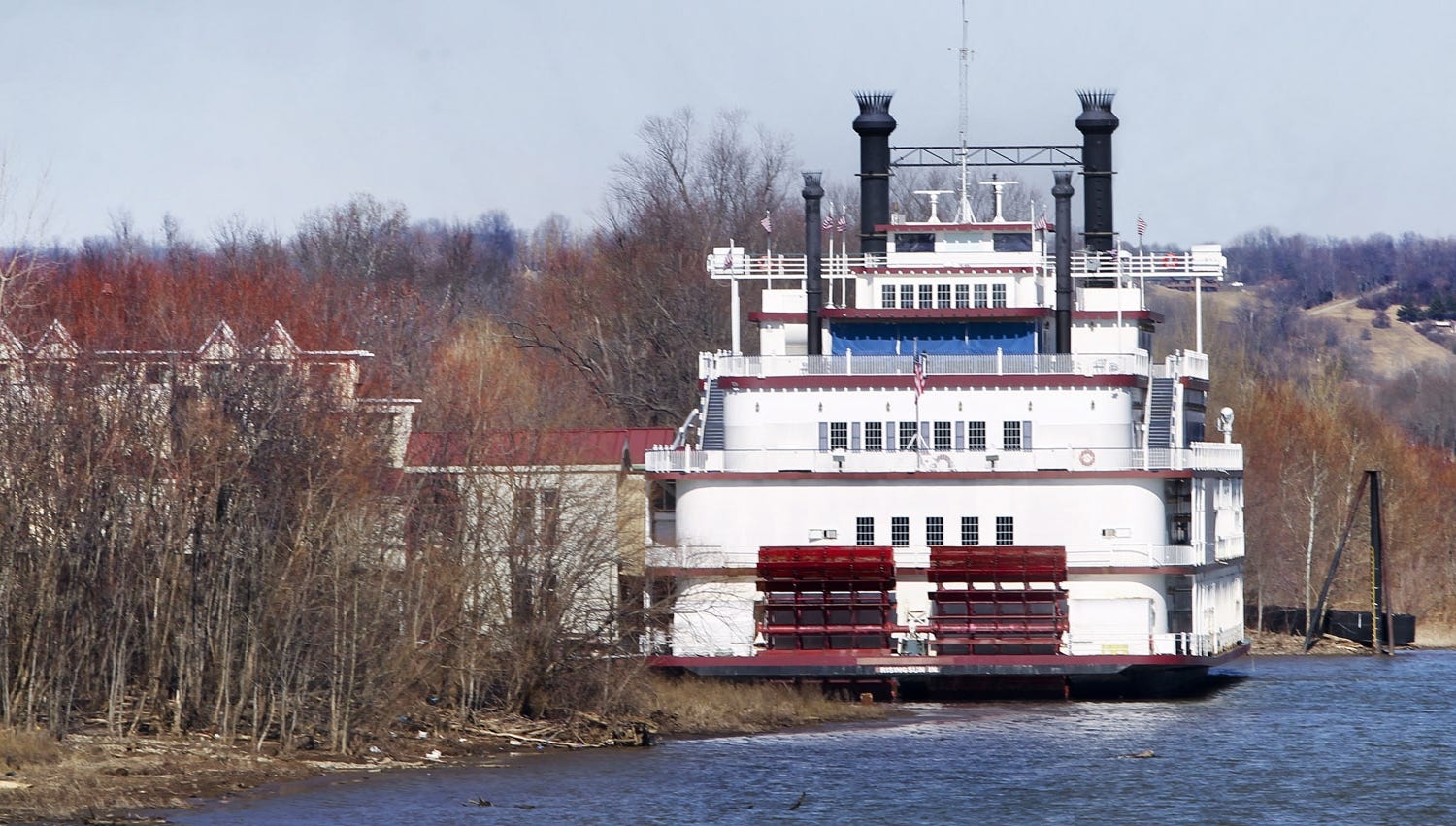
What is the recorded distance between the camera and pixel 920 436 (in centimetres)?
4475

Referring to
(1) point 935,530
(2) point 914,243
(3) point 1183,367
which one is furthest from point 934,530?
(2) point 914,243

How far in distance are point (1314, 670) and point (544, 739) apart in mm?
24521

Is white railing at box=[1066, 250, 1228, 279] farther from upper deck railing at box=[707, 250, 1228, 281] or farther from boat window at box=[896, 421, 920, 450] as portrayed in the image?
boat window at box=[896, 421, 920, 450]

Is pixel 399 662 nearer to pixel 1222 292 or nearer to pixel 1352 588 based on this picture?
pixel 1352 588

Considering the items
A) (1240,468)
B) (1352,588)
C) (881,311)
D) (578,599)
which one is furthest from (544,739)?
(1352,588)

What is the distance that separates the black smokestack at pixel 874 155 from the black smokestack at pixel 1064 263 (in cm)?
619

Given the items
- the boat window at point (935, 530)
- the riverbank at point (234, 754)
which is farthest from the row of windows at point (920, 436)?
the riverbank at point (234, 754)

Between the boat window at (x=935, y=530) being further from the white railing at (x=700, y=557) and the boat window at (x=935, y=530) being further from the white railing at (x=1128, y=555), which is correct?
the white railing at (x=700, y=557)

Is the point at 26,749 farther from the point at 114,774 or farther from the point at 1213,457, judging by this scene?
the point at 1213,457

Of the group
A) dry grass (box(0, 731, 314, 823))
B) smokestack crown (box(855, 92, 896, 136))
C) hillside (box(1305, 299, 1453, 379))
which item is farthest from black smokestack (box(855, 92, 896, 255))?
hillside (box(1305, 299, 1453, 379))

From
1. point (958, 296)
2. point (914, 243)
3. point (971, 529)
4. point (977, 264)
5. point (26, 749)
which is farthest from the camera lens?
point (914, 243)

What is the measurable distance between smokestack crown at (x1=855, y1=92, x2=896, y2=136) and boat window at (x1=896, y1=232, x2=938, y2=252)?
437cm

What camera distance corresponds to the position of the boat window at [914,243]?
4959cm

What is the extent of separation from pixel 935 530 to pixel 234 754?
17.1 meters
